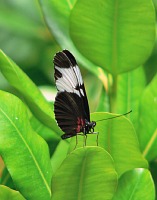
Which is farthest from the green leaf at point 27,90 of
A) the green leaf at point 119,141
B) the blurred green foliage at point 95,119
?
the green leaf at point 119,141

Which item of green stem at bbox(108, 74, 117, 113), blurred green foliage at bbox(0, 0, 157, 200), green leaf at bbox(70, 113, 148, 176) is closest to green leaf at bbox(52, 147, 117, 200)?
blurred green foliage at bbox(0, 0, 157, 200)

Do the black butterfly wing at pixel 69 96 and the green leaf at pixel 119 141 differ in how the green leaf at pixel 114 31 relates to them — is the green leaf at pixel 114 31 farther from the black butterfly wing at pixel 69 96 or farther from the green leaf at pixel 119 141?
the green leaf at pixel 119 141

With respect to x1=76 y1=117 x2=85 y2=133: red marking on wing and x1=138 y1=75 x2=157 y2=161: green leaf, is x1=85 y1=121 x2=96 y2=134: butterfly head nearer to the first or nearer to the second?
x1=76 y1=117 x2=85 y2=133: red marking on wing

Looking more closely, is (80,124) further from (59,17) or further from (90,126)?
(59,17)

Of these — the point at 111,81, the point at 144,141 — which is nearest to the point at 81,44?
the point at 111,81

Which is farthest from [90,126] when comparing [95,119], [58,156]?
[58,156]

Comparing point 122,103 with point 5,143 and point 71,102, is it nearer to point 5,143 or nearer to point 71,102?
point 71,102
